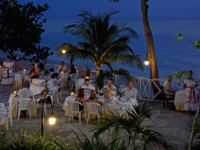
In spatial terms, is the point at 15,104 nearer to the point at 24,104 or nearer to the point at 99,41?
the point at 24,104

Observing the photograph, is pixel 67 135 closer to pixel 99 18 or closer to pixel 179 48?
pixel 99 18

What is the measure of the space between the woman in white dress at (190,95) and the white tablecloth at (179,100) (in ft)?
0.82

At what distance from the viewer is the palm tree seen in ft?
53.2

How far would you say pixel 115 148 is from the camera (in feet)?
18.5

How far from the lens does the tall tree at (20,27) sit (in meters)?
19.9

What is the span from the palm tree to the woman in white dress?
14.0 ft

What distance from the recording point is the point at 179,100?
1259cm

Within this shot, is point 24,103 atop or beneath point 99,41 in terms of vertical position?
beneath

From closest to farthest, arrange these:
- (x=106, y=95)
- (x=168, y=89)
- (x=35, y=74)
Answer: (x=106, y=95) < (x=168, y=89) < (x=35, y=74)

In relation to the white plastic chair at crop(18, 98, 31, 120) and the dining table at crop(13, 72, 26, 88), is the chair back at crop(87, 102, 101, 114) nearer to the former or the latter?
the white plastic chair at crop(18, 98, 31, 120)

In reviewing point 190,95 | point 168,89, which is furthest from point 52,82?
point 190,95

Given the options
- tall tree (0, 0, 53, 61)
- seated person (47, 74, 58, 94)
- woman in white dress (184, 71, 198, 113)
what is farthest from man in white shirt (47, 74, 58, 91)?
tall tree (0, 0, 53, 61)

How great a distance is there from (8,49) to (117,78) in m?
8.36

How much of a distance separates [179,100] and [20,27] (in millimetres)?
10951
